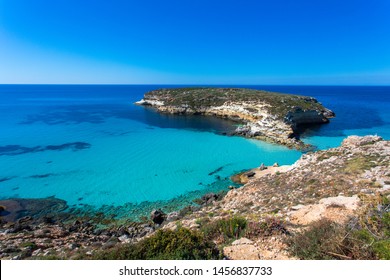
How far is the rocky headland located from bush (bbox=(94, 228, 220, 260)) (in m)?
0.03

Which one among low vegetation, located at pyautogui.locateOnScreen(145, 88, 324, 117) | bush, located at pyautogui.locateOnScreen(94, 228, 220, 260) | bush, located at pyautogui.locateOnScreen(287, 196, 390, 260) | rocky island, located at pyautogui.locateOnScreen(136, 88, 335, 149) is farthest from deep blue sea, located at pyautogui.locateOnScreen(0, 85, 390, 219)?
bush, located at pyautogui.locateOnScreen(287, 196, 390, 260)

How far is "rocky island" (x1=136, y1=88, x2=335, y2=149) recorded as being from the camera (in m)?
38.5

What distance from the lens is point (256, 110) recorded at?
5325 cm

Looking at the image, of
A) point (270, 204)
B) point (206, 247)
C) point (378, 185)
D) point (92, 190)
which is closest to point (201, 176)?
point (92, 190)

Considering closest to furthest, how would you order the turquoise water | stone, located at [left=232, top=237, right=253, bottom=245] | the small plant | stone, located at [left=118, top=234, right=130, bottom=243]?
stone, located at [left=232, top=237, right=253, bottom=245]
the small plant
stone, located at [left=118, top=234, right=130, bottom=243]
the turquoise water

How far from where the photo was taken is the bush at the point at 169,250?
20.8ft

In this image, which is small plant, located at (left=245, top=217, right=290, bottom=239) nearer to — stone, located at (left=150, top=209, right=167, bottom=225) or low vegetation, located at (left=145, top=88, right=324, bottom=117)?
stone, located at (left=150, top=209, right=167, bottom=225)

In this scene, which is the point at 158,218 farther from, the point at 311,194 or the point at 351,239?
the point at 351,239

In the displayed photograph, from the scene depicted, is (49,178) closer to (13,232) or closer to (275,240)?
(13,232)

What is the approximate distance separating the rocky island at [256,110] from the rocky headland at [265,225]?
1754 cm

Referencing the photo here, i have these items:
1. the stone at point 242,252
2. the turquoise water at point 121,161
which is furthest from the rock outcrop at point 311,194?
the turquoise water at point 121,161

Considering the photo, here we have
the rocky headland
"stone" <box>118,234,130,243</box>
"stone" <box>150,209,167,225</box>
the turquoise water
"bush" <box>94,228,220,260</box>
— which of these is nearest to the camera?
"bush" <box>94,228,220,260</box>

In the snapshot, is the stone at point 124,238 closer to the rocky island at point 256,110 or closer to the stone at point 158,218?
the stone at point 158,218

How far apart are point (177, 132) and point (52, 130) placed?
2312cm
